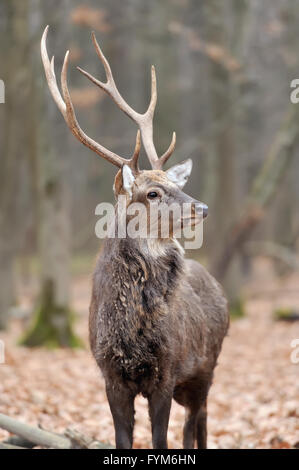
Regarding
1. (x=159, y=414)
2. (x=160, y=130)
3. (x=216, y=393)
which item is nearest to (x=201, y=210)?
(x=159, y=414)

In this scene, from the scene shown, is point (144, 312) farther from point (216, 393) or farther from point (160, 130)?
point (160, 130)

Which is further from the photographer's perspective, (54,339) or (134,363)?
(54,339)

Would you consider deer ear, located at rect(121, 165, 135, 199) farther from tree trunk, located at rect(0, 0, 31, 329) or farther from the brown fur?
tree trunk, located at rect(0, 0, 31, 329)

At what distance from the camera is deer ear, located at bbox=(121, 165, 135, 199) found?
449 cm

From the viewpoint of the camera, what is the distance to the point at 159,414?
433cm

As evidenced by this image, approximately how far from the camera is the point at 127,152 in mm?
22953

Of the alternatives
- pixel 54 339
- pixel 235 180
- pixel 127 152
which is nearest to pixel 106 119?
pixel 127 152

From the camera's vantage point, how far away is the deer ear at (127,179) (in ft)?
14.7

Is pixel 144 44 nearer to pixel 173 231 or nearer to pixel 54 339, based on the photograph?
pixel 54 339

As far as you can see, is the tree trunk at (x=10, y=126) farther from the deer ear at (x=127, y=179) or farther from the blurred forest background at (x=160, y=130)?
the deer ear at (x=127, y=179)

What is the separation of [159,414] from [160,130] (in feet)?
44.3

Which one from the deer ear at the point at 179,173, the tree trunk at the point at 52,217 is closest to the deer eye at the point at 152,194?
the deer ear at the point at 179,173
